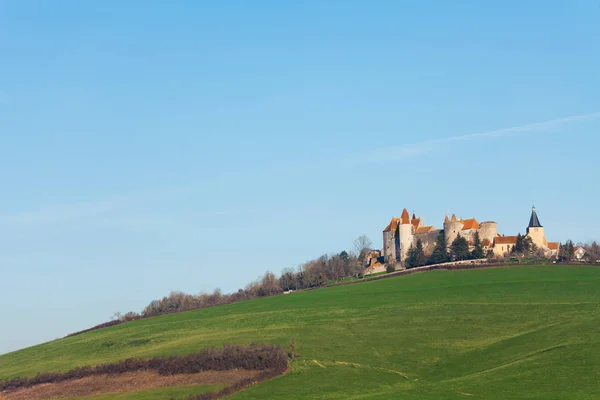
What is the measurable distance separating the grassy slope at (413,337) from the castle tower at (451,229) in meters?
13.7

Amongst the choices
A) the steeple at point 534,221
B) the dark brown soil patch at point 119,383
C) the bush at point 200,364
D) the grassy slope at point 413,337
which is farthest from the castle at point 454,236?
the dark brown soil patch at point 119,383

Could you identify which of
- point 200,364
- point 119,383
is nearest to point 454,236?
point 200,364

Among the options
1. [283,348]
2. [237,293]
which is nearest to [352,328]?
[283,348]

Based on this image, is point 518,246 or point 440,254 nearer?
point 518,246

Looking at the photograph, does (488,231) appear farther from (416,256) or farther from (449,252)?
(416,256)

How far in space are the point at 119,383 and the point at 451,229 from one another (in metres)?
59.9

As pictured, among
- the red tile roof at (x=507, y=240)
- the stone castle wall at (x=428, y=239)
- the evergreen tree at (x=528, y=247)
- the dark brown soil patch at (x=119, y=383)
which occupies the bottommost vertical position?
the dark brown soil patch at (x=119, y=383)

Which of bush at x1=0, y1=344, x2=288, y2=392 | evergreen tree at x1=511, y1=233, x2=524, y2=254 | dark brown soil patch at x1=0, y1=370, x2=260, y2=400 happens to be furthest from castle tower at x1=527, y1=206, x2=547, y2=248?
dark brown soil patch at x1=0, y1=370, x2=260, y2=400

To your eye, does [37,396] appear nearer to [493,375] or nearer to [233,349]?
[233,349]

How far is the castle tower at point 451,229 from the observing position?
10467 centimetres

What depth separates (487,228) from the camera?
Result: 344ft

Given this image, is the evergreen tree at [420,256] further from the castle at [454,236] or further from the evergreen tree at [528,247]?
the evergreen tree at [528,247]

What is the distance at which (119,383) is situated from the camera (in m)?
56.6

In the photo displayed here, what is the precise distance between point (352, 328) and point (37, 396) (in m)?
25.4
